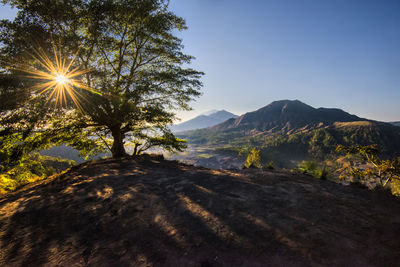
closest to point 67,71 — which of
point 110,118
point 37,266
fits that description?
point 110,118

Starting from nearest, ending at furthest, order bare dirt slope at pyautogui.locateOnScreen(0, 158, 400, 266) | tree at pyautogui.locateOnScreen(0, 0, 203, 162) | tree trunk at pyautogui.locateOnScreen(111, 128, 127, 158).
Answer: bare dirt slope at pyautogui.locateOnScreen(0, 158, 400, 266) → tree at pyautogui.locateOnScreen(0, 0, 203, 162) → tree trunk at pyautogui.locateOnScreen(111, 128, 127, 158)

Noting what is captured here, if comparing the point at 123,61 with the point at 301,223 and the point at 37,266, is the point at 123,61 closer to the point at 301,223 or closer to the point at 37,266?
the point at 37,266

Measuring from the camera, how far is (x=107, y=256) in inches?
102

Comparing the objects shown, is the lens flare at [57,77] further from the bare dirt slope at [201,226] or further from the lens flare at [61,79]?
the bare dirt slope at [201,226]

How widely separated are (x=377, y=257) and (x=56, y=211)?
682 centimetres

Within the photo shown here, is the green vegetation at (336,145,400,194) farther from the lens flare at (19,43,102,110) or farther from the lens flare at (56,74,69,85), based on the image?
the lens flare at (56,74,69,85)

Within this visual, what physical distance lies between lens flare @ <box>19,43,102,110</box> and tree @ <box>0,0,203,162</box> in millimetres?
30

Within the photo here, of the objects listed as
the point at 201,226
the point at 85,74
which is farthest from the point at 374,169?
the point at 85,74

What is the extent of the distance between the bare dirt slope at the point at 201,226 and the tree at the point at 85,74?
3742 mm

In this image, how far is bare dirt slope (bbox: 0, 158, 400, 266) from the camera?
2.53 m

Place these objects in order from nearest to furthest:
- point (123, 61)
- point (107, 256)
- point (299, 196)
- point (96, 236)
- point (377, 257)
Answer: point (377, 257) < point (107, 256) < point (96, 236) < point (299, 196) < point (123, 61)

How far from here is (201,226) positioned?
335cm

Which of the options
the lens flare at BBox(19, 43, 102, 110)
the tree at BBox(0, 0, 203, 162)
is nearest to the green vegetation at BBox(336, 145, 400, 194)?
the tree at BBox(0, 0, 203, 162)

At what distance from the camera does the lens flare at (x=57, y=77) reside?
243 inches
